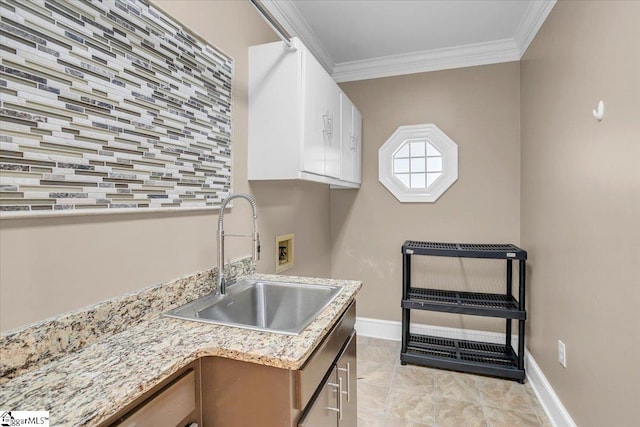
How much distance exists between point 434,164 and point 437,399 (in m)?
1.85

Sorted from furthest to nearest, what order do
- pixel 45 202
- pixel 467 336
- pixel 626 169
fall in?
pixel 467 336 → pixel 626 169 → pixel 45 202

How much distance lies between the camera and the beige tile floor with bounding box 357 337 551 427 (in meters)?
1.88

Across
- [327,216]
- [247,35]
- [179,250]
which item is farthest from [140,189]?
[327,216]

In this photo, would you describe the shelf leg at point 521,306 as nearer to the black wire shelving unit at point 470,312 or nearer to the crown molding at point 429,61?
the black wire shelving unit at point 470,312

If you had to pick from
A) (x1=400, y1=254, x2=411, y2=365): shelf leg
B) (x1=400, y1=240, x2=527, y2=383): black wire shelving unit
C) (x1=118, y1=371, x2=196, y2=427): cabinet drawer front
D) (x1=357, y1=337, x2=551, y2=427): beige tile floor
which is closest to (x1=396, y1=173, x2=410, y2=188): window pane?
(x1=400, y1=240, x2=527, y2=383): black wire shelving unit

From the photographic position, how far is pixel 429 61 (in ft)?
9.22

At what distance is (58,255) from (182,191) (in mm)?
489

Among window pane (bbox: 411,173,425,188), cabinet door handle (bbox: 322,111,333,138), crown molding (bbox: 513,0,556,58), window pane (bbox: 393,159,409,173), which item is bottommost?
window pane (bbox: 411,173,425,188)

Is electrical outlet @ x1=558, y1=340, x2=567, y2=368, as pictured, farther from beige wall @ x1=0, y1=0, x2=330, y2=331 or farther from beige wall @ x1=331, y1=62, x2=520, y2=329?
beige wall @ x1=0, y1=0, x2=330, y2=331

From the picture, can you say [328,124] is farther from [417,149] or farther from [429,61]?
[429,61]

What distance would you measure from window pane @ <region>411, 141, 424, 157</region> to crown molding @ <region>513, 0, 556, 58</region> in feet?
3.35

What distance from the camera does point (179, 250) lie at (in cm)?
127

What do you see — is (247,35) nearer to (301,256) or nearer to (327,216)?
(301,256)

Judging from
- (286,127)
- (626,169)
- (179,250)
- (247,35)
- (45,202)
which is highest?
(247,35)
